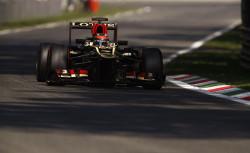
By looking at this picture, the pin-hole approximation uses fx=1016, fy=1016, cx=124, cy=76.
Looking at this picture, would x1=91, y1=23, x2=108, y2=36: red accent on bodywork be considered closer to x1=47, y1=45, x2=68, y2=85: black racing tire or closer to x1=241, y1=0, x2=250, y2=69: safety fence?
x1=47, y1=45, x2=68, y2=85: black racing tire

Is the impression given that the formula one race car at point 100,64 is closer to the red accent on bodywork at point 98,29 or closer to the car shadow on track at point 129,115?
the red accent on bodywork at point 98,29

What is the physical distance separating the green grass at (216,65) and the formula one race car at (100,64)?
181cm

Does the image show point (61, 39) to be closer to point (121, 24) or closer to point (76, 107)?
point (121, 24)

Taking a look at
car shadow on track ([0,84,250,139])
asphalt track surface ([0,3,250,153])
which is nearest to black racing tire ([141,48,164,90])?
asphalt track surface ([0,3,250,153])

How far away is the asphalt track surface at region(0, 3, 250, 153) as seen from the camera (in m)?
10.5

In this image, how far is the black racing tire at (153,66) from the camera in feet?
57.8

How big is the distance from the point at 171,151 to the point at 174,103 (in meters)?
5.07

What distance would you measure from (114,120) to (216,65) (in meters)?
11.8

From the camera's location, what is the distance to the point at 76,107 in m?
14.0

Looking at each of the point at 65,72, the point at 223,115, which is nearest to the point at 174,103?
the point at 223,115

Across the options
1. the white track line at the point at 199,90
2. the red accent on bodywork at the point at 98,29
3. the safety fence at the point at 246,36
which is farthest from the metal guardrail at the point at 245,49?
the red accent on bodywork at the point at 98,29

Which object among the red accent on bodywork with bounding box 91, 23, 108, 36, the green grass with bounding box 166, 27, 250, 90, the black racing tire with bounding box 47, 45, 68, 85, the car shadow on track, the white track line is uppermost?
the red accent on bodywork with bounding box 91, 23, 108, 36

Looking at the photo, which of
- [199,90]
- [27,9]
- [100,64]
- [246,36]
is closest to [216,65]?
[246,36]

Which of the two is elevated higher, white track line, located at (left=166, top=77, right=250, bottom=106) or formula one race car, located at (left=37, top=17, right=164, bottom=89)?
formula one race car, located at (left=37, top=17, right=164, bottom=89)
